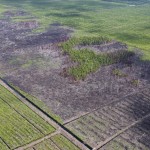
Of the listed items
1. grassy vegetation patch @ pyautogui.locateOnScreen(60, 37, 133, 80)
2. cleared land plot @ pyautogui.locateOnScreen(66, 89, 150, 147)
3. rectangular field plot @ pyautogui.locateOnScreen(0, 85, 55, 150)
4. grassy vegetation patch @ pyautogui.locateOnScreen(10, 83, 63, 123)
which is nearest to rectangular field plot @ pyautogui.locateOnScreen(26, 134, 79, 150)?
rectangular field plot @ pyautogui.locateOnScreen(0, 85, 55, 150)

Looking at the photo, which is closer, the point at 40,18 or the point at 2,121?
the point at 2,121

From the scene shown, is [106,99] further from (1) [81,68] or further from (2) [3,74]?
(2) [3,74]

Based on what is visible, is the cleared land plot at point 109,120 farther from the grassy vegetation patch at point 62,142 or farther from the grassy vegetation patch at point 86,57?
the grassy vegetation patch at point 86,57

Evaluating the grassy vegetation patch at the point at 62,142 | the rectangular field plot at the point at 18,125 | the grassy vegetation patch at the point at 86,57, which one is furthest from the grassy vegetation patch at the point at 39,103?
the grassy vegetation patch at the point at 86,57

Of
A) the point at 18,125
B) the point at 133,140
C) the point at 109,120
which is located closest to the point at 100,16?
the point at 109,120

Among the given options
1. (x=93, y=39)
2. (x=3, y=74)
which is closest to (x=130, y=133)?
(x=3, y=74)
